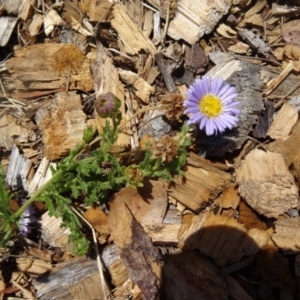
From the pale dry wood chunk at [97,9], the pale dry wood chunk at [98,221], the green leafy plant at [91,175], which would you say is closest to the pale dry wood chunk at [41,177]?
the green leafy plant at [91,175]

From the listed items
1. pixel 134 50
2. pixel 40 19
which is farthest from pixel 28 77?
pixel 134 50

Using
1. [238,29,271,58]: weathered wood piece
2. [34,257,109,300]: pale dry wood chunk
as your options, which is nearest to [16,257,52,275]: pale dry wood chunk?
[34,257,109,300]: pale dry wood chunk

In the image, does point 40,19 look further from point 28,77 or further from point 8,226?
point 8,226

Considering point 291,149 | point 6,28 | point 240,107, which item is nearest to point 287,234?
point 291,149

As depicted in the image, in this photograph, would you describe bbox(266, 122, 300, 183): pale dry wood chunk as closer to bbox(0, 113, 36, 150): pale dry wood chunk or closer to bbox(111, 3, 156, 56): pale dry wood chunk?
bbox(111, 3, 156, 56): pale dry wood chunk

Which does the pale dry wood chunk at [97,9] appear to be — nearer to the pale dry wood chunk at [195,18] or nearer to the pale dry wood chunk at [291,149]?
the pale dry wood chunk at [195,18]
